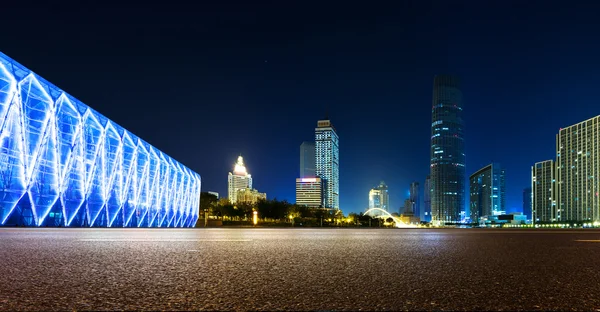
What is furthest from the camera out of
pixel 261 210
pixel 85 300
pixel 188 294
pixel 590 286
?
pixel 261 210

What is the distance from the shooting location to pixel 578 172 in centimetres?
14550

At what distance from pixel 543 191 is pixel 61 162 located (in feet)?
610

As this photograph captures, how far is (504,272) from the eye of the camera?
2943mm

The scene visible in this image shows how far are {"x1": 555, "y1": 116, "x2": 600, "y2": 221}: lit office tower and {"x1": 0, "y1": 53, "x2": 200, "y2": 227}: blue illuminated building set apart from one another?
142 m

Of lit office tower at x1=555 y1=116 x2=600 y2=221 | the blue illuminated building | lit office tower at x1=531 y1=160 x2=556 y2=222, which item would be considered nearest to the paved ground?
the blue illuminated building

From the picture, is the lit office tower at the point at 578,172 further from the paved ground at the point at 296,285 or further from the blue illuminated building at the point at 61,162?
the paved ground at the point at 296,285

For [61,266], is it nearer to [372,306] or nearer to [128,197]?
[372,306]

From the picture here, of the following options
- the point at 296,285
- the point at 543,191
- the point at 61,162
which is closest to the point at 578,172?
the point at 543,191

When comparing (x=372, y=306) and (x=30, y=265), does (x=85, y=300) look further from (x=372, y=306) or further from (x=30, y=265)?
(x=30, y=265)

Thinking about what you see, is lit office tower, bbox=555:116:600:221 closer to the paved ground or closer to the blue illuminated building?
the blue illuminated building

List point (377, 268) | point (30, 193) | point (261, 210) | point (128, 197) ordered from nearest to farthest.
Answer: point (377, 268) → point (30, 193) → point (128, 197) → point (261, 210)

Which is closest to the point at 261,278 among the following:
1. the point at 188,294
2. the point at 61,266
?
the point at 188,294

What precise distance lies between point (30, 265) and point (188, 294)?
1962 millimetres

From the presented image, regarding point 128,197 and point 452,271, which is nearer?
point 452,271
